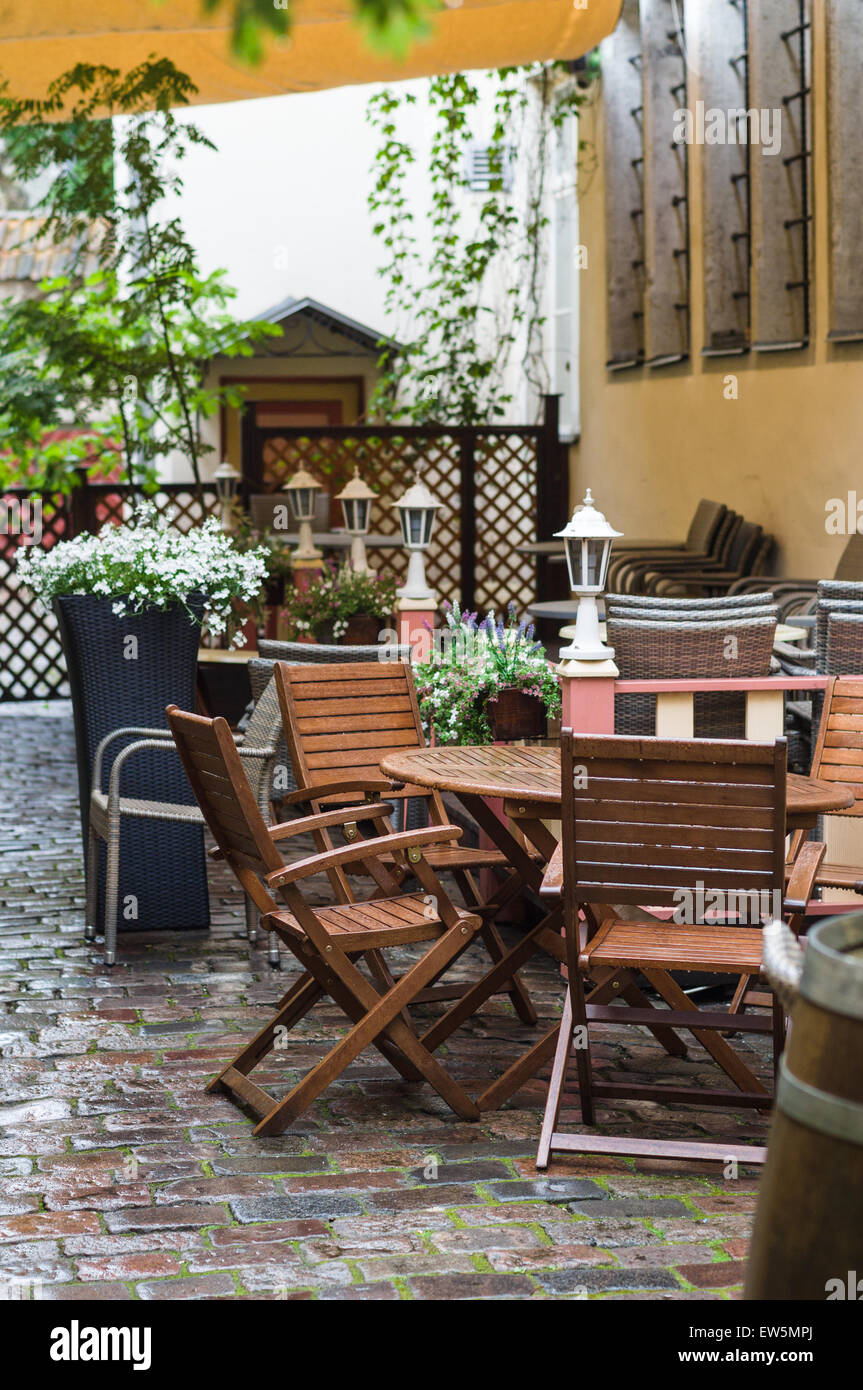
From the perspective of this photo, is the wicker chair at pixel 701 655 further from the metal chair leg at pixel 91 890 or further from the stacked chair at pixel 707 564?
the stacked chair at pixel 707 564

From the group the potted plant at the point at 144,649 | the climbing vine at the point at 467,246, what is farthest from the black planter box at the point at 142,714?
the climbing vine at the point at 467,246

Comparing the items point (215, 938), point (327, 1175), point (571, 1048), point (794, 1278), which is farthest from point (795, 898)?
point (215, 938)

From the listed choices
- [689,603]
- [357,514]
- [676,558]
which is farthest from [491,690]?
[676,558]

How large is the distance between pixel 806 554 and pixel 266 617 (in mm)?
3011

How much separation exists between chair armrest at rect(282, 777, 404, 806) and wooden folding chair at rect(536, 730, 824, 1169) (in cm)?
118

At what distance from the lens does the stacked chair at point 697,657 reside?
17.3 ft

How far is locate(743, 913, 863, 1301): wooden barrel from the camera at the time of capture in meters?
1.67

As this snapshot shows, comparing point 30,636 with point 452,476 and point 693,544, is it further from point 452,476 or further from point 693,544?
point 693,544

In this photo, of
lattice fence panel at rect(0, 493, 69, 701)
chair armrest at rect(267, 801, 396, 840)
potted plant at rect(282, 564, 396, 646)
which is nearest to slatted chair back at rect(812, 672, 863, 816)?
chair armrest at rect(267, 801, 396, 840)

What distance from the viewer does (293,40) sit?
6.70 metres

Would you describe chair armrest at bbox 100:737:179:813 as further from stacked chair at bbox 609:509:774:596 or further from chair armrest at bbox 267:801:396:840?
stacked chair at bbox 609:509:774:596

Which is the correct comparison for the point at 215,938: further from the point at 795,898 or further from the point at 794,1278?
the point at 794,1278

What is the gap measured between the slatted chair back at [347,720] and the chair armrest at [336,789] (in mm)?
53

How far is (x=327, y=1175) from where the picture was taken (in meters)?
3.57
